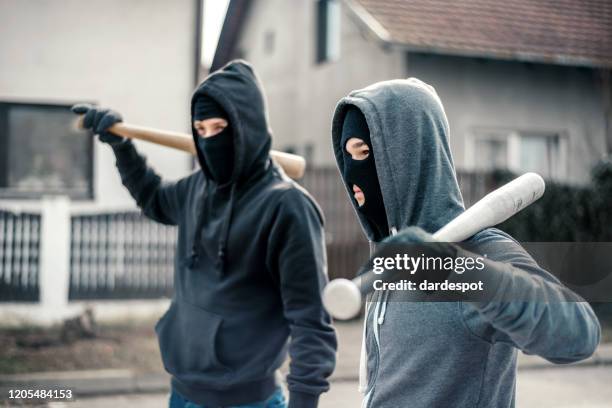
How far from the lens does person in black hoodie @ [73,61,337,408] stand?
8.46 ft

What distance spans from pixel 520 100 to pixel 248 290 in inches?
400

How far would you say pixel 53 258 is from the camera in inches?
330

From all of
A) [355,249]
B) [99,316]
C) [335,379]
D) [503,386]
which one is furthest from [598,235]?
[503,386]

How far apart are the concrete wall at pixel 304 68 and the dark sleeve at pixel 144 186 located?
28.2ft

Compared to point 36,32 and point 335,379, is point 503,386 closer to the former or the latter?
point 335,379

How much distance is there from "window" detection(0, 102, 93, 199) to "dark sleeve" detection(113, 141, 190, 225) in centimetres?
598

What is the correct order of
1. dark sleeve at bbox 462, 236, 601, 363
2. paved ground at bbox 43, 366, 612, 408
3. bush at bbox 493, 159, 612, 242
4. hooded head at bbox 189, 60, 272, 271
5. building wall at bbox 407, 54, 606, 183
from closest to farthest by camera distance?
dark sleeve at bbox 462, 236, 601, 363 < hooded head at bbox 189, 60, 272, 271 < paved ground at bbox 43, 366, 612, 408 < bush at bbox 493, 159, 612, 242 < building wall at bbox 407, 54, 606, 183

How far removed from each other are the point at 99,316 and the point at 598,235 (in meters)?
6.27

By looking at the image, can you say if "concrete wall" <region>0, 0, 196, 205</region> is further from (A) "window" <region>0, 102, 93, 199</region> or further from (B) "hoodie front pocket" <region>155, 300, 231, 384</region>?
(B) "hoodie front pocket" <region>155, 300, 231, 384</region>

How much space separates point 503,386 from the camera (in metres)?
1.76

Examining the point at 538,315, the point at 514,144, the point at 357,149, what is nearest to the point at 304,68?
the point at 514,144

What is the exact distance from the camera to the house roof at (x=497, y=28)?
36.3 ft

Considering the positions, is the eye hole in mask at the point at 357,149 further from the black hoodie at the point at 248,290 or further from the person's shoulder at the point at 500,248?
the black hoodie at the point at 248,290

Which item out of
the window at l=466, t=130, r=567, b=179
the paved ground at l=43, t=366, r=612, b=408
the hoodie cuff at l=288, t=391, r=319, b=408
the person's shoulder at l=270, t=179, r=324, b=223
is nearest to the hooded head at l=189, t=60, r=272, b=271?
the person's shoulder at l=270, t=179, r=324, b=223
